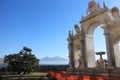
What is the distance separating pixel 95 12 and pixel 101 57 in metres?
6.90

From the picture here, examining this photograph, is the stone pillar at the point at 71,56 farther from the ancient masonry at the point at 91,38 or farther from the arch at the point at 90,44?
the arch at the point at 90,44

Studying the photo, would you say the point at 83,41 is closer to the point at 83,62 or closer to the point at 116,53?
the point at 83,62

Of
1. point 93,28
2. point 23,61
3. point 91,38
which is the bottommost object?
point 23,61

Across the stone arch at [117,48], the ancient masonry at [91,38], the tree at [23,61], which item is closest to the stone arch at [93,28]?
the ancient masonry at [91,38]

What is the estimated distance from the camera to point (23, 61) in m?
32.7

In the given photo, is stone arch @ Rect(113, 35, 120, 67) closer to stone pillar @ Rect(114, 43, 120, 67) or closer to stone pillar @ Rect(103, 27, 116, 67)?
stone pillar @ Rect(114, 43, 120, 67)

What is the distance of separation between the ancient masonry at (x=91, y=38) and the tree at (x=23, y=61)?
944cm

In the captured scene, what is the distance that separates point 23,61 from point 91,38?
15.4m

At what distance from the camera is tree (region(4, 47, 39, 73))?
32312 millimetres

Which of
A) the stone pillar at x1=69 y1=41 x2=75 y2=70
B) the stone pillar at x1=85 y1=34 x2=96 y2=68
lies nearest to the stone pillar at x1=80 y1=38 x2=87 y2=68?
the stone pillar at x1=85 y1=34 x2=96 y2=68

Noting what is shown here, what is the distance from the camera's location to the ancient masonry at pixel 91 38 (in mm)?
20344

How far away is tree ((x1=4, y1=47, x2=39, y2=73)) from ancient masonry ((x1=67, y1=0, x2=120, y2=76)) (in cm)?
944

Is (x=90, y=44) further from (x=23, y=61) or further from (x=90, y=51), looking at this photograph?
(x=23, y=61)

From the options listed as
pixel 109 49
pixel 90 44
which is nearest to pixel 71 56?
pixel 90 44
